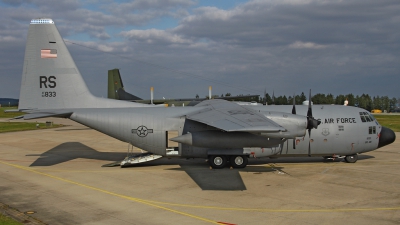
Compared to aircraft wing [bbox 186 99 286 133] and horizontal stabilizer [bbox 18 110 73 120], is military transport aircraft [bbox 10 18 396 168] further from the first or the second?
aircraft wing [bbox 186 99 286 133]

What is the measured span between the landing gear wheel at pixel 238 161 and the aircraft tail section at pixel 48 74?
9.63 m

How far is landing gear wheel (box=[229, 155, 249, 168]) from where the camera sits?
23.0m

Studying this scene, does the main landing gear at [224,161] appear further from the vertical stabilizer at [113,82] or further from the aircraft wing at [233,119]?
the vertical stabilizer at [113,82]

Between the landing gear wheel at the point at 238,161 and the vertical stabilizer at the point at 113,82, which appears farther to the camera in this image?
the vertical stabilizer at the point at 113,82

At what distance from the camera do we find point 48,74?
2362cm

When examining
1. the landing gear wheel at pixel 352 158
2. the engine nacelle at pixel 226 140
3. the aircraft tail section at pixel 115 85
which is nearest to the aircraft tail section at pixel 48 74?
the engine nacelle at pixel 226 140

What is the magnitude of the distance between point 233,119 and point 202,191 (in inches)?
148

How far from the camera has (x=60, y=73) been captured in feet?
78.4

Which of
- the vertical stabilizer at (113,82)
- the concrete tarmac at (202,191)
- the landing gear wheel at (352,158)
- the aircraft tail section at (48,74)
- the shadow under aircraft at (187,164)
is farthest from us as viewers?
the vertical stabilizer at (113,82)

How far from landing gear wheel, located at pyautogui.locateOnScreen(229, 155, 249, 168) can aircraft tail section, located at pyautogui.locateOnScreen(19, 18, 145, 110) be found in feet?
31.6

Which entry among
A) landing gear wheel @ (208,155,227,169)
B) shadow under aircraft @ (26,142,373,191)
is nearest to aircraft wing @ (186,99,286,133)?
landing gear wheel @ (208,155,227,169)

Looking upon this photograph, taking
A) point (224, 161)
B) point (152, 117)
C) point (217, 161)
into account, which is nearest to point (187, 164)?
point (217, 161)

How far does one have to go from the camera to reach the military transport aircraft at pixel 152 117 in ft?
75.4

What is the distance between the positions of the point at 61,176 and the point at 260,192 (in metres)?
11.4
